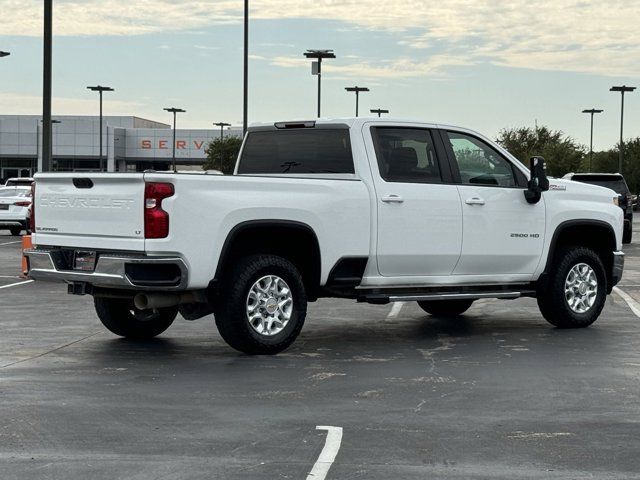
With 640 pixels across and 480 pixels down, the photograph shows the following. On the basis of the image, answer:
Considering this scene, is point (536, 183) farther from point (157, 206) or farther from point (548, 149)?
point (548, 149)

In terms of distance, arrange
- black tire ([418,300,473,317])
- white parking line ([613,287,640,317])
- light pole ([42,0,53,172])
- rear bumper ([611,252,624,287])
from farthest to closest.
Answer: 1. light pole ([42,0,53,172])
2. white parking line ([613,287,640,317])
3. black tire ([418,300,473,317])
4. rear bumper ([611,252,624,287])

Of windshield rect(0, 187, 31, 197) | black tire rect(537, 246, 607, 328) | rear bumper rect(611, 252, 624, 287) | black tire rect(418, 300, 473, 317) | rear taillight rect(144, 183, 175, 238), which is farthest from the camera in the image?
windshield rect(0, 187, 31, 197)

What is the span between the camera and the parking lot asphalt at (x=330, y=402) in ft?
23.1

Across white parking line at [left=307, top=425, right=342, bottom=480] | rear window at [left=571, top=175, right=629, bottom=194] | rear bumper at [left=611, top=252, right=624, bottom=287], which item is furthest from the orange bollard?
rear window at [left=571, top=175, right=629, bottom=194]

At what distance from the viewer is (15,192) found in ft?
130

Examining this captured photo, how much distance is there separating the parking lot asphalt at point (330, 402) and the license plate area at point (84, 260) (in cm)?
78

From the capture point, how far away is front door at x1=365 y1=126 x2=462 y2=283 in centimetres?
1245

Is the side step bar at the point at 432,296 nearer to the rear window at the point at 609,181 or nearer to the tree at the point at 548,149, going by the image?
the rear window at the point at 609,181

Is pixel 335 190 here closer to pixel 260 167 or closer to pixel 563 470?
pixel 260 167

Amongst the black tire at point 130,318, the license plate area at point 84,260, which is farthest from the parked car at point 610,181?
the license plate area at point 84,260

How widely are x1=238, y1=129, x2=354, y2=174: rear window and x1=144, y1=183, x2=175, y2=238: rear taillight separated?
230cm

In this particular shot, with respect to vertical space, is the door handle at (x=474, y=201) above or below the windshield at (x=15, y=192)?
above

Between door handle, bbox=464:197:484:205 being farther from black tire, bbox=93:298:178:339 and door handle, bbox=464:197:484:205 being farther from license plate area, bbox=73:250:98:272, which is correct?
license plate area, bbox=73:250:98:272

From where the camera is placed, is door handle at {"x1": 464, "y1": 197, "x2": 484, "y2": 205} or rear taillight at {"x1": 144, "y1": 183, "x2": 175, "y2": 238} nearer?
rear taillight at {"x1": 144, "y1": 183, "x2": 175, "y2": 238}
